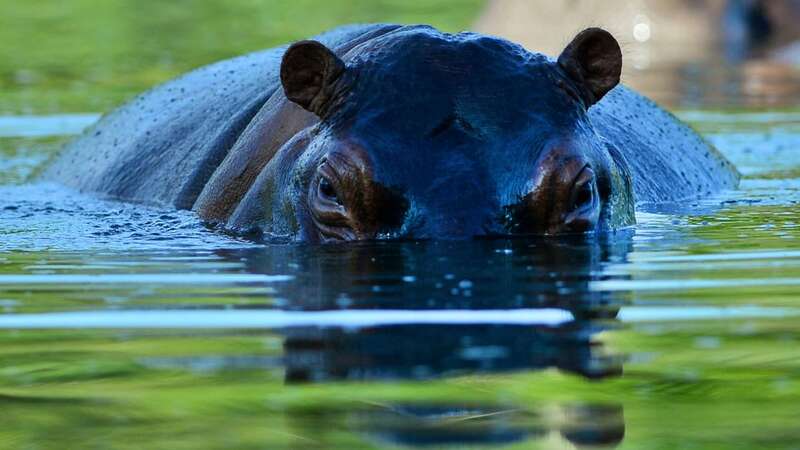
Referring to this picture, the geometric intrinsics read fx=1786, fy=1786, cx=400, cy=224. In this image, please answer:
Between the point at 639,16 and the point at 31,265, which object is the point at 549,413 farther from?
the point at 639,16

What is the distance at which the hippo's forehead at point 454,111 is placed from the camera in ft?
19.1

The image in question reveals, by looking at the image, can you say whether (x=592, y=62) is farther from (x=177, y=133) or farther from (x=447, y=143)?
(x=177, y=133)

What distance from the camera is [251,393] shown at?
378 centimetres

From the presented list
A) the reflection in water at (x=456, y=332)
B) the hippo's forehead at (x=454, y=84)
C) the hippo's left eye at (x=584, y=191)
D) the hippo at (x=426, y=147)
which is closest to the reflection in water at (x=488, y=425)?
the reflection in water at (x=456, y=332)

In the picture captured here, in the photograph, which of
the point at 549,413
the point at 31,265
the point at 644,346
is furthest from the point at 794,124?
the point at 549,413

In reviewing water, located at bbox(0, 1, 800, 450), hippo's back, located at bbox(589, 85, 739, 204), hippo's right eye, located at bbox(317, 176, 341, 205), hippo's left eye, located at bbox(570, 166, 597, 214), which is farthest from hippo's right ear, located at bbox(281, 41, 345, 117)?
hippo's back, located at bbox(589, 85, 739, 204)

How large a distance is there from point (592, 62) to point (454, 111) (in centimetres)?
82

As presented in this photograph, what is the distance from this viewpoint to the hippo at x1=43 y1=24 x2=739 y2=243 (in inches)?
229

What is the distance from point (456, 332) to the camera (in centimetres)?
432

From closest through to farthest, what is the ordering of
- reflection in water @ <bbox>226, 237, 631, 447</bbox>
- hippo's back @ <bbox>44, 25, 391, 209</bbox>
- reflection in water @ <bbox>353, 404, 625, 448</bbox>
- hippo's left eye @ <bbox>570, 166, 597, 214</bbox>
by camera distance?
reflection in water @ <bbox>353, 404, 625, 448</bbox> < reflection in water @ <bbox>226, 237, 631, 447</bbox> < hippo's left eye @ <bbox>570, 166, 597, 214</bbox> < hippo's back @ <bbox>44, 25, 391, 209</bbox>

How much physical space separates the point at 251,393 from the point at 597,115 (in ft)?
14.3

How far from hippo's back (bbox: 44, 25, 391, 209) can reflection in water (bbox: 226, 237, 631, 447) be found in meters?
1.90

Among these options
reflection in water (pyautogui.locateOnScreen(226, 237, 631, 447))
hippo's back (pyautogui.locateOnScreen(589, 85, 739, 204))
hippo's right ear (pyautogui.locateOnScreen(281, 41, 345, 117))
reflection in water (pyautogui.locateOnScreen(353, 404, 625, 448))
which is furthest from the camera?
hippo's back (pyautogui.locateOnScreen(589, 85, 739, 204))

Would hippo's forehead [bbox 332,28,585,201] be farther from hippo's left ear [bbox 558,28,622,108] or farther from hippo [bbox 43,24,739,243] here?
hippo's left ear [bbox 558,28,622,108]
